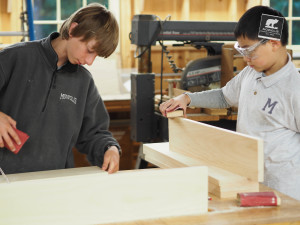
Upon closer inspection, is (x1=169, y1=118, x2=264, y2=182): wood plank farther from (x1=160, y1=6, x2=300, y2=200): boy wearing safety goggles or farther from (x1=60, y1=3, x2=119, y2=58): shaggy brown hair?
(x1=60, y1=3, x2=119, y2=58): shaggy brown hair

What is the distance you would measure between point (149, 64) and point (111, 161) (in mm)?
1701

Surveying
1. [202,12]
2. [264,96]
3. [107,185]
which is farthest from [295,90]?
[202,12]

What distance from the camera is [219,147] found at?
170 centimetres

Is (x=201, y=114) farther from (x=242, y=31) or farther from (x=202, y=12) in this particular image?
(x=202, y=12)

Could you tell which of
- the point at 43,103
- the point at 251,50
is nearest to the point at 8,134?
the point at 43,103

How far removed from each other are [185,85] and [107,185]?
6.27 feet

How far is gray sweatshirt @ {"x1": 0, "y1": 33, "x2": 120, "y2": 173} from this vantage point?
190 centimetres

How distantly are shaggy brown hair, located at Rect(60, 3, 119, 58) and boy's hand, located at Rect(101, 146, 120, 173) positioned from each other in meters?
0.41

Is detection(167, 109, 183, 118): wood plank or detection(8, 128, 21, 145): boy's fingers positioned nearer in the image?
detection(8, 128, 21, 145): boy's fingers

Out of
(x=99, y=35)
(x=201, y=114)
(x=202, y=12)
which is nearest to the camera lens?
(x=99, y=35)

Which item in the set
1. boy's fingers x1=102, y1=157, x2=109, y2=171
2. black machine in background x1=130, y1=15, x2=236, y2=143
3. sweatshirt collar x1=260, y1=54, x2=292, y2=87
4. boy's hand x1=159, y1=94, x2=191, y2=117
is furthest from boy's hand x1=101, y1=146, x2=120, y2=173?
black machine in background x1=130, y1=15, x2=236, y2=143

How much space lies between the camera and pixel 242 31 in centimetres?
191

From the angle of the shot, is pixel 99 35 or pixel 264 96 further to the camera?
pixel 264 96

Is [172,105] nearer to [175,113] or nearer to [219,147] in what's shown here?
[175,113]
